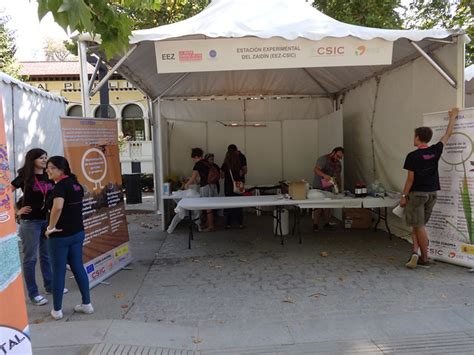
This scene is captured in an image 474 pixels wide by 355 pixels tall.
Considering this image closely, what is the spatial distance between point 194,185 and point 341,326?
4.96 metres

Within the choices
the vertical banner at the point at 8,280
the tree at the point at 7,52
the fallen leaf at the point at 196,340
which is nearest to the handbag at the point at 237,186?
the fallen leaf at the point at 196,340

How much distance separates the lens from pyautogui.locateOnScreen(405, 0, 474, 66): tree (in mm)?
11820

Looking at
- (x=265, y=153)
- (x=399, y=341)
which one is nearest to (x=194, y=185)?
(x=265, y=153)

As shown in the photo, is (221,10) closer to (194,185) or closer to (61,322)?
(194,185)

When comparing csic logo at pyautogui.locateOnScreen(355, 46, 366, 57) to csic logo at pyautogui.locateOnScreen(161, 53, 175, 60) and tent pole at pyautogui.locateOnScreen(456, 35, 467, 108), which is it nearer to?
tent pole at pyautogui.locateOnScreen(456, 35, 467, 108)

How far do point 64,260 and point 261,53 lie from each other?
3269 mm

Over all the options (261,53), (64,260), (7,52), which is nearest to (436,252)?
(261,53)

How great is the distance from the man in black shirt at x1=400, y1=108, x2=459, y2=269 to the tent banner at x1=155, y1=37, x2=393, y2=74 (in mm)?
1117

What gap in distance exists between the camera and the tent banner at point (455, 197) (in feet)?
16.9

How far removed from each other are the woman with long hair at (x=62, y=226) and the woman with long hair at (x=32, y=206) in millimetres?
424

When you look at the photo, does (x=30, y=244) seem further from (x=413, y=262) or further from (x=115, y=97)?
(x=115, y=97)

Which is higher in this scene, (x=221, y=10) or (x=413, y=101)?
(x=221, y=10)

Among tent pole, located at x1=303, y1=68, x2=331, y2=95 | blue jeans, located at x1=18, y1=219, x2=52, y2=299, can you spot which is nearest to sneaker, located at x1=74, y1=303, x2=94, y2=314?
blue jeans, located at x1=18, y1=219, x2=52, y2=299

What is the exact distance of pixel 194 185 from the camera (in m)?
8.27
